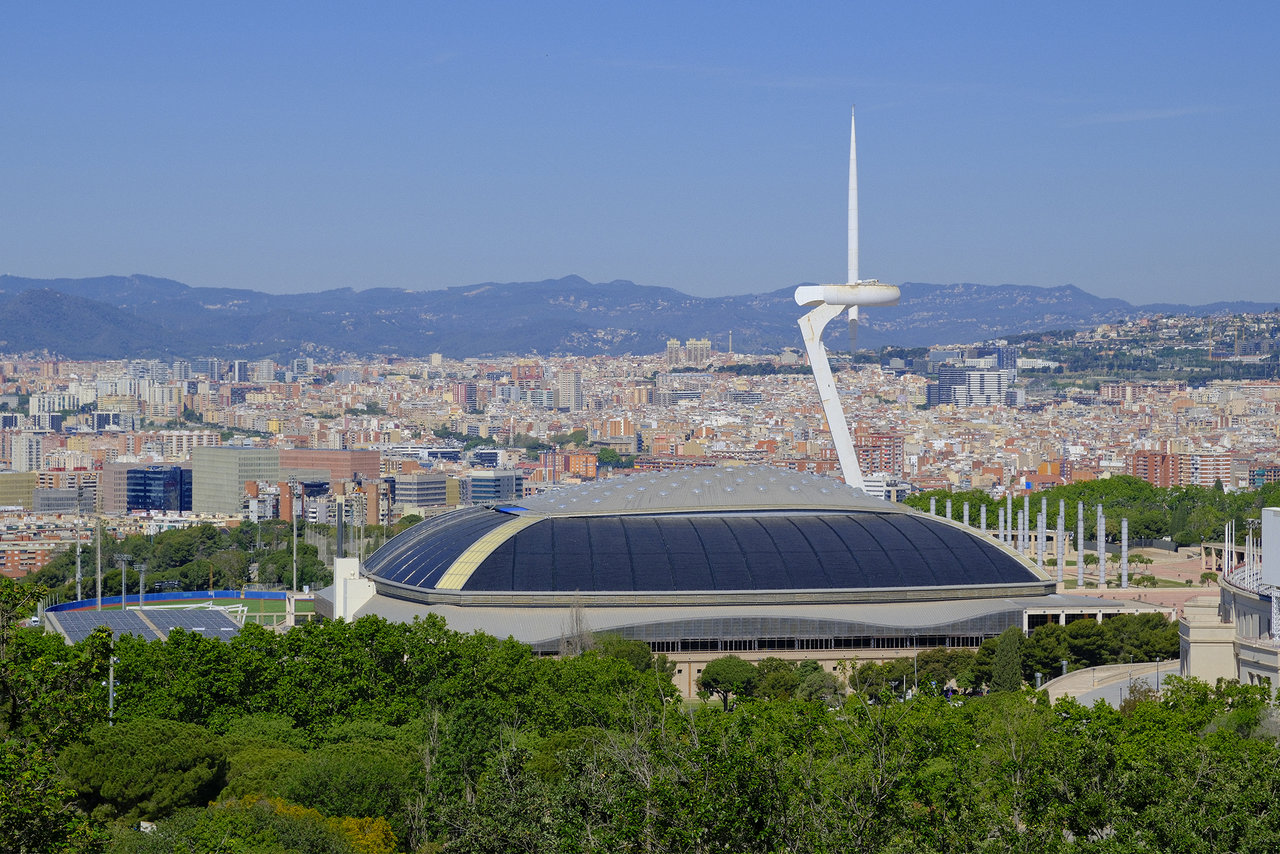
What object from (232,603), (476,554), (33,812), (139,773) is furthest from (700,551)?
(33,812)

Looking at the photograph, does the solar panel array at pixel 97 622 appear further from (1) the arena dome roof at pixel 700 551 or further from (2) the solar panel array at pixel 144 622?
(1) the arena dome roof at pixel 700 551

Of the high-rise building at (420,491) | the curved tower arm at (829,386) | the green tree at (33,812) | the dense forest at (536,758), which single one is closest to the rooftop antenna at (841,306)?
the curved tower arm at (829,386)

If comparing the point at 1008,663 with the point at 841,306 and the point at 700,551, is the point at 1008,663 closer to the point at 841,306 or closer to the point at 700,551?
the point at 700,551

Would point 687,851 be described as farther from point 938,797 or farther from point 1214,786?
point 1214,786

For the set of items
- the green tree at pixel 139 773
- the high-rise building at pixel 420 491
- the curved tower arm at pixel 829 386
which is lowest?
the high-rise building at pixel 420 491

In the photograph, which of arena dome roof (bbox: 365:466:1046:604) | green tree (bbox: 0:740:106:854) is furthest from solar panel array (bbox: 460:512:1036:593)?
green tree (bbox: 0:740:106:854)

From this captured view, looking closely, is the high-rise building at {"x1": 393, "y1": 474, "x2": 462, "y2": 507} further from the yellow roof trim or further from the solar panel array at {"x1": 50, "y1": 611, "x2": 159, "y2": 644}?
the yellow roof trim

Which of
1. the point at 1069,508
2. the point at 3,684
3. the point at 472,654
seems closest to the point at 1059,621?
the point at 472,654
